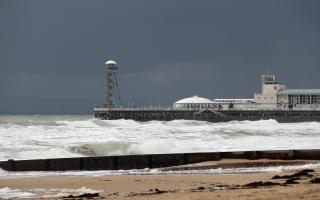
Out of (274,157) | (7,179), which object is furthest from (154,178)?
(274,157)

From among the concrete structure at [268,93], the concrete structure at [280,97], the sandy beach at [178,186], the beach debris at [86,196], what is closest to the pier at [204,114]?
the concrete structure at [280,97]

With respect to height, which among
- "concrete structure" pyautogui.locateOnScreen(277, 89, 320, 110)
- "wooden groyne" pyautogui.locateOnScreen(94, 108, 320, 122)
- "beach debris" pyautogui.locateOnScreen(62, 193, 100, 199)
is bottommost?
"beach debris" pyautogui.locateOnScreen(62, 193, 100, 199)

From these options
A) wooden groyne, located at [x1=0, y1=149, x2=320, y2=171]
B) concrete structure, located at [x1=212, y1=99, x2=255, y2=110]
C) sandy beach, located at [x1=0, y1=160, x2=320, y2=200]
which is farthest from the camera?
concrete structure, located at [x1=212, y1=99, x2=255, y2=110]

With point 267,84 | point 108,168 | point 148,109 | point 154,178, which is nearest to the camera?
point 154,178

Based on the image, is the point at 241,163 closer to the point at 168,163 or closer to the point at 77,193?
the point at 168,163

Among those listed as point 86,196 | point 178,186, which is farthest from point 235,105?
point 86,196

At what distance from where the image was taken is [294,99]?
88.8 meters

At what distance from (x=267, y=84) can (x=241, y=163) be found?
69.6 m

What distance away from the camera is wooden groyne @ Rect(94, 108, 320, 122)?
79312mm

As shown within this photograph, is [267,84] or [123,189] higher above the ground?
[267,84]

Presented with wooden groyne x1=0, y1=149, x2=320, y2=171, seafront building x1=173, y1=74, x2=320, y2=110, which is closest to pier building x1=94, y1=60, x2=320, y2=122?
seafront building x1=173, y1=74, x2=320, y2=110

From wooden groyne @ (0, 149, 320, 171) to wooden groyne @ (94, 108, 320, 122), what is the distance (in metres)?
56.3

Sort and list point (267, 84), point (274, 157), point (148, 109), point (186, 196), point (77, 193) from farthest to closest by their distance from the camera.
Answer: point (267, 84)
point (148, 109)
point (274, 157)
point (77, 193)
point (186, 196)

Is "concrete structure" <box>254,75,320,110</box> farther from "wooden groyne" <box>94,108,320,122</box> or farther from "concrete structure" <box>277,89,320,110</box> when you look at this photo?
"wooden groyne" <box>94,108,320,122</box>
